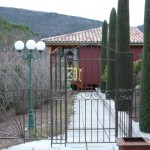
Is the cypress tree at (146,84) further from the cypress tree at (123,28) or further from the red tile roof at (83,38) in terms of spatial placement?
the red tile roof at (83,38)

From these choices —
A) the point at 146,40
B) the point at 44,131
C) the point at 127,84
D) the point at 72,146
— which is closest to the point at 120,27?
the point at 127,84

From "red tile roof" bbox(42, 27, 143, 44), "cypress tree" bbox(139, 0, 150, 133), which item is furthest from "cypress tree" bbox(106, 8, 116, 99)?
"cypress tree" bbox(139, 0, 150, 133)

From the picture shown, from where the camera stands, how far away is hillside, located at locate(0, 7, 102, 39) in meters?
41.2

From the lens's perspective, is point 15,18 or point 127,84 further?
point 15,18

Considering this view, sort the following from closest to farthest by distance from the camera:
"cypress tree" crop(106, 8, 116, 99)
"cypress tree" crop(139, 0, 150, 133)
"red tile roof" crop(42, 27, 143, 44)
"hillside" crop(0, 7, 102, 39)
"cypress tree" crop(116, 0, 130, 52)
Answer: "cypress tree" crop(139, 0, 150, 133) < "cypress tree" crop(116, 0, 130, 52) < "cypress tree" crop(106, 8, 116, 99) < "red tile roof" crop(42, 27, 143, 44) < "hillside" crop(0, 7, 102, 39)

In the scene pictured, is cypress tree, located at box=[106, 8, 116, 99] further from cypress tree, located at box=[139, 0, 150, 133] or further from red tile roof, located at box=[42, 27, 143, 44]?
cypress tree, located at box=[139, 0, 150, 133]

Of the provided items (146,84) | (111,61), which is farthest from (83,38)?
(146,84)

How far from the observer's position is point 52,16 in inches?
1706

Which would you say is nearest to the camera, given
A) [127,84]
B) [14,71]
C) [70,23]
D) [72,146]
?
[72,146]

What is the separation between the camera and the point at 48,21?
4228 centimetres

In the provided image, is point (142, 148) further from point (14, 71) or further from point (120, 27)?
point (14, 71)

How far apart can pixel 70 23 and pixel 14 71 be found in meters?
27.1

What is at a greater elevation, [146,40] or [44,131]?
[146,40]

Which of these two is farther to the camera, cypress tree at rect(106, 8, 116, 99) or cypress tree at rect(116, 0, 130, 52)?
cypress tree at rect(106, 8, 116, 99)
